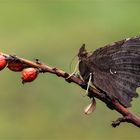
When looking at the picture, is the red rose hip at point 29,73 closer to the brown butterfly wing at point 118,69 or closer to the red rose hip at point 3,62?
the red rose hip at point 3,62

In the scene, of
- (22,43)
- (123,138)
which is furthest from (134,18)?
(123,138)

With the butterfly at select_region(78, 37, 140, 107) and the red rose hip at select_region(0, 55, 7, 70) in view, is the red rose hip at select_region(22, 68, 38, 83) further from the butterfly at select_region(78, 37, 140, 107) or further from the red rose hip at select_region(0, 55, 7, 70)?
the butterfly at select_region(78, 37, 140, 107)

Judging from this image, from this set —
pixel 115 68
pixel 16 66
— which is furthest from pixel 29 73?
pixel 115 68

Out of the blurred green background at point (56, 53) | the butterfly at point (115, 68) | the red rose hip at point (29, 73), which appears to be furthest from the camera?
the blurred green background at point (56, 53)

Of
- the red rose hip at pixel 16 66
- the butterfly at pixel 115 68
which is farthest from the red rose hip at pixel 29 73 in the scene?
the butterfly at pixel 115 68

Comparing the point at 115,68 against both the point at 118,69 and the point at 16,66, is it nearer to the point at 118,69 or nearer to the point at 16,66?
the point at 118,69

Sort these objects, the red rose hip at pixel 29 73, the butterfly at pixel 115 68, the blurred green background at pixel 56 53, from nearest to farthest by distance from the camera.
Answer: the red rose hip at pixel 29 73 < the butterfly at pixel 115 68 < the blurred green background at pixel 56 53
